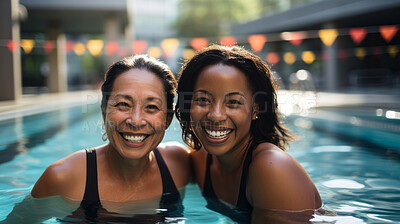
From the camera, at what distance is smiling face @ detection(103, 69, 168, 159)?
2.48 m

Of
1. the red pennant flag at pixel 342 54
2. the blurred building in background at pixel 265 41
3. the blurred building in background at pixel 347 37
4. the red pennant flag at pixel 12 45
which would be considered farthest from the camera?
the red pennant flag at pixel 342 54

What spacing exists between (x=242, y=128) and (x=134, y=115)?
28.5 inches

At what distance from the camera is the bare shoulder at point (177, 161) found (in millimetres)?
3105

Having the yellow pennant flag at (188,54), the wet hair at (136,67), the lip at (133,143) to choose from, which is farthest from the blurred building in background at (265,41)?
the lip at (133,143)

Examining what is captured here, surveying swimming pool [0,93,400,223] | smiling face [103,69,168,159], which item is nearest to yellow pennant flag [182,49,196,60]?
smiling face [103,69,168,159]

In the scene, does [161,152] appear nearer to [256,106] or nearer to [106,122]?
[106,122]

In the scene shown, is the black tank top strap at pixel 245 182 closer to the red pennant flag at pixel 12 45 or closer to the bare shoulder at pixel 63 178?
the bare shoulder at pixel 63 178

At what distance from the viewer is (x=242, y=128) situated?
8.20ft

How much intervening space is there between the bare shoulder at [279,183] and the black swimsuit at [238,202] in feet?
0.60

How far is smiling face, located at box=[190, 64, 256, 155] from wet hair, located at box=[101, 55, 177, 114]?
0.29 metres

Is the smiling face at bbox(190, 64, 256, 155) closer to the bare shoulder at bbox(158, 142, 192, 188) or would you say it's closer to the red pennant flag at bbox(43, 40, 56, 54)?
the bare shoulder at bbox(158, 142, 192, 188)

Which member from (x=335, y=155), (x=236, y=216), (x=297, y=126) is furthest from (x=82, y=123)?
(x=236, y=216)

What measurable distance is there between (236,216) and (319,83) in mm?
24222

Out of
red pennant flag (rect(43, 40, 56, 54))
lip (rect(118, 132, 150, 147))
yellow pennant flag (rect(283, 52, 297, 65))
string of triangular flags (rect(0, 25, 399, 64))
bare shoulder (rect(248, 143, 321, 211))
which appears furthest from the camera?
yellow pennant flag (rect(283, 52, 297, 65))
